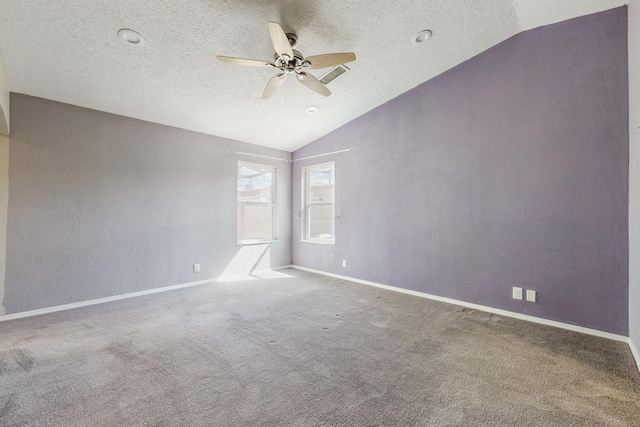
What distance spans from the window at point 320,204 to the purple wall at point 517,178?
912mm

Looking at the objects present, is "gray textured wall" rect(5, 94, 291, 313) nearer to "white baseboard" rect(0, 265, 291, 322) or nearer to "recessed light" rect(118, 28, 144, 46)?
"white baseboard" rect(0, 265, 291, 322)

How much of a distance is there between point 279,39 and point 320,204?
11.0ft

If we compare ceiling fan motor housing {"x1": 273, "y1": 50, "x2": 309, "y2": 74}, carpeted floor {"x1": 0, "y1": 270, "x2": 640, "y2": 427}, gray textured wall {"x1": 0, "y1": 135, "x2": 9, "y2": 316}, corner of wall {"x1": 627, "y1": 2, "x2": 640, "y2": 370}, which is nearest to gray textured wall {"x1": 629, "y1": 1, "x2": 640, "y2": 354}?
corner of wall {"x1": 627, "y1": 2, "x2": 640, "y2": 370}

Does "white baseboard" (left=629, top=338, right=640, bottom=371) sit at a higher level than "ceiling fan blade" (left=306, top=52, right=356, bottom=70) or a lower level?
lower

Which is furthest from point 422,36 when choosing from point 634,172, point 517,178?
point 634,172

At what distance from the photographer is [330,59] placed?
2.42 m

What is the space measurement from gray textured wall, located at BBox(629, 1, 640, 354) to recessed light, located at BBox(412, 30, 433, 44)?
60.9 inches

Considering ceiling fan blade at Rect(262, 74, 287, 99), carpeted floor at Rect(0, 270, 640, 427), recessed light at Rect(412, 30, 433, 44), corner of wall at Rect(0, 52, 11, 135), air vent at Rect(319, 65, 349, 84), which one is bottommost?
carpeted floor at Rect(0, 270, 640, 427)

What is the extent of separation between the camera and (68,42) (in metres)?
2.43

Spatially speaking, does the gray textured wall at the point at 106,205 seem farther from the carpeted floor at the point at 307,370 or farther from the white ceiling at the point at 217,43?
the carpeted floor at the point at 307,370

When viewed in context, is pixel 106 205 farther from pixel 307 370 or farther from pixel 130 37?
pixel 307 370

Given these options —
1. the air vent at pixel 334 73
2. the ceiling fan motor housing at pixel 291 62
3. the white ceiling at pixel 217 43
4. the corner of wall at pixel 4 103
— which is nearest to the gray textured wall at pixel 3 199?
the corner of wall at pixel 4 103

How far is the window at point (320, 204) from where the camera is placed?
A: 5055 mm

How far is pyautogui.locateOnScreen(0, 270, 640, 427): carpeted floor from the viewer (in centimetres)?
152
